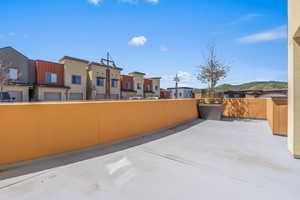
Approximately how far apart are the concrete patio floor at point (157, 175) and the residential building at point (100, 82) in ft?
57.4

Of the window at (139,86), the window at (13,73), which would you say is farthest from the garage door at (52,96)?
the window at (139,86)

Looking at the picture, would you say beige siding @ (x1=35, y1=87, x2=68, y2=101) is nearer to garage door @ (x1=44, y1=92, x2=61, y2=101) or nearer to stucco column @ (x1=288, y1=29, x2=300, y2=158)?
garage door @ (x1=44, y1=92, x2=61, y2=101)

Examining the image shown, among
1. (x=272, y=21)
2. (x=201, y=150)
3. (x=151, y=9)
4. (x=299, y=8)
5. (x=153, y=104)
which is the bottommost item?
(x=201, y=150)

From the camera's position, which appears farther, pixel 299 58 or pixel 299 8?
pixel 299 58

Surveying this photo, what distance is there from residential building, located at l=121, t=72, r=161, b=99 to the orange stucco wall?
20779 mm

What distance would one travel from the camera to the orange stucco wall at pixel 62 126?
251 centimetres

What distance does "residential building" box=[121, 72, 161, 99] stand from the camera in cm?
2539

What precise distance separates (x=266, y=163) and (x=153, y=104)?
12.2 feet

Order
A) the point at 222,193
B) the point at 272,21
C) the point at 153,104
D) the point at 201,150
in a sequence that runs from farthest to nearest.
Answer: the point at 272,21 → the point at 153,104 → the point at 201,150 → the point at 222,193

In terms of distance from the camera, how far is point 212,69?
10102 mm

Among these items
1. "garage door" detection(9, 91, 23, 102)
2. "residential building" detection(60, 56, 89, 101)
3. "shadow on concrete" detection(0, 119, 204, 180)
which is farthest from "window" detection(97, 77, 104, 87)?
"shadow on concrete" detection(0, 119, 204, 180)

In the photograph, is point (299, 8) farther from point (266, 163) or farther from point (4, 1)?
point (4, 1)

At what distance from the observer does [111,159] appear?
2.99 meters

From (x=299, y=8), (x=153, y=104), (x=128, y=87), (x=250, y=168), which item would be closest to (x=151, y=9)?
(x=153, y=104)
